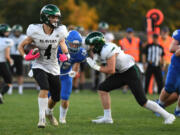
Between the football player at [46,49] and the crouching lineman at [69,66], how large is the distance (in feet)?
2.29

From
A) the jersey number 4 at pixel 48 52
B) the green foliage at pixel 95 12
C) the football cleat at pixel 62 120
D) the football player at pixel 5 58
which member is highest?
the jersey number 4 at pixel 48 52

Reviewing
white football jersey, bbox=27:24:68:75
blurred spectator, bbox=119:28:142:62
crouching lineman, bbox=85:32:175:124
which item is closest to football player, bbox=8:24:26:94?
blurred spectator, bbox=119:28:142:62

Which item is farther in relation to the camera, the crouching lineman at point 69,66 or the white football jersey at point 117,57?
the crouching lineman at point 69,66

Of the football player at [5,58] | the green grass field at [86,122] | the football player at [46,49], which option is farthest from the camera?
the football player at [5,58]

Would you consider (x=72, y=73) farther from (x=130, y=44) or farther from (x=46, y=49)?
(x=130, y=44)

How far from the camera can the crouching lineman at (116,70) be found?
306 inches

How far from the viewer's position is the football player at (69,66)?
8305mm

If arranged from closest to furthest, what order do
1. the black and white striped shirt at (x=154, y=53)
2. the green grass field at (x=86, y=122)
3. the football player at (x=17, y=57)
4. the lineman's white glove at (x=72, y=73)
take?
the green grass field at (x=86, y=122) → the lineman's white glove at (x=72, y=73) → the black and white striped shirt at (x=154, y=53) → the football player at (x=17, y=57)

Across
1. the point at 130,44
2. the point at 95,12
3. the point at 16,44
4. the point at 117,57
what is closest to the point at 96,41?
the point at 117,57

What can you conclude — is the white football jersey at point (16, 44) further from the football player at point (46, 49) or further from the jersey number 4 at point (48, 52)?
the jersey number 4 at point (48, 52)

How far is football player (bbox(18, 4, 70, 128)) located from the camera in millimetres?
7262

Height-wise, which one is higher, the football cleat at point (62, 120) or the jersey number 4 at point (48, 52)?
the jersey number 4 at point (48, 52)

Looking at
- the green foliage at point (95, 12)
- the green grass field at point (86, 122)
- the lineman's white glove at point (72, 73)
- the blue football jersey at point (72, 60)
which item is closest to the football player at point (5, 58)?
the green grass field at point (86, 122)

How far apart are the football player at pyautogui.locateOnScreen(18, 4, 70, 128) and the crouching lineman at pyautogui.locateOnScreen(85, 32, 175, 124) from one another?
22.7 inches
